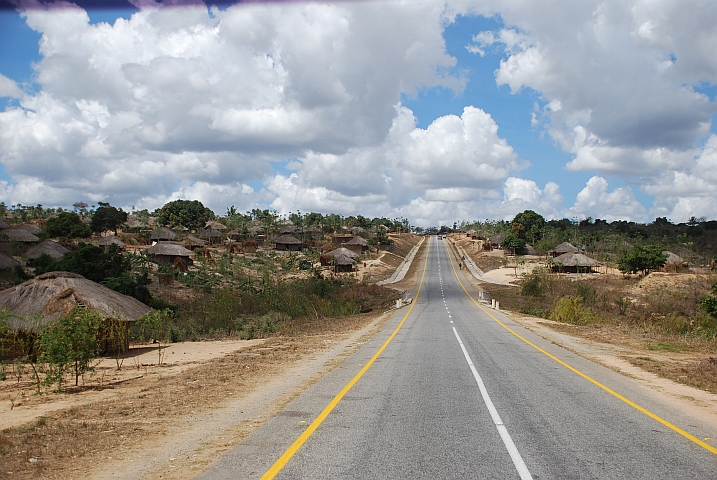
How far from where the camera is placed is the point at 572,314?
34562 mm

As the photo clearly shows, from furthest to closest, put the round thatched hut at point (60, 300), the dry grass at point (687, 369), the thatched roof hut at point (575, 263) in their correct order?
1. the thatched roof hut at point (575, 263)
2. the round thatched hut at point (60, 300)
3. the dry grass at point (687, 369)

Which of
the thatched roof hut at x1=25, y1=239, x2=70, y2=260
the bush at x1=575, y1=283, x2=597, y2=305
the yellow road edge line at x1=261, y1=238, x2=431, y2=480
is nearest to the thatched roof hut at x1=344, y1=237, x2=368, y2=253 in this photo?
the thatched roof hut at x1=25, y1=239, x2=70, y2=260

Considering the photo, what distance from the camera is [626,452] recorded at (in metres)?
6.92

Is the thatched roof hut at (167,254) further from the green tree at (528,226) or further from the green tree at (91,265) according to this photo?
the green tree at (528,226)

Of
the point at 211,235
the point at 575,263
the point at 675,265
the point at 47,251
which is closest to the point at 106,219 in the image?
the point at 211,235

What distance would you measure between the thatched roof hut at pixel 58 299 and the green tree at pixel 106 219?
235ft

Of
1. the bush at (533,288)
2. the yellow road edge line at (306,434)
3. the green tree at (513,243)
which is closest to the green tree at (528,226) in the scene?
the green tree at (513,243)

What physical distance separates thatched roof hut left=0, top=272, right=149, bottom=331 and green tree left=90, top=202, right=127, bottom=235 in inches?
2819

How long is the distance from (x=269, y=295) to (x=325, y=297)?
24.7 ft

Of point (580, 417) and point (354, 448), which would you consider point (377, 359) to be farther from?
point (354, 448)

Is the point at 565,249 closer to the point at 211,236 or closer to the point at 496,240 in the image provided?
the point at 496,240

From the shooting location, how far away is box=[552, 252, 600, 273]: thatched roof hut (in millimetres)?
75750

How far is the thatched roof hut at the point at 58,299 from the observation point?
64.7 feet

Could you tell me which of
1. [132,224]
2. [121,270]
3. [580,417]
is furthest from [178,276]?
[132,224]
